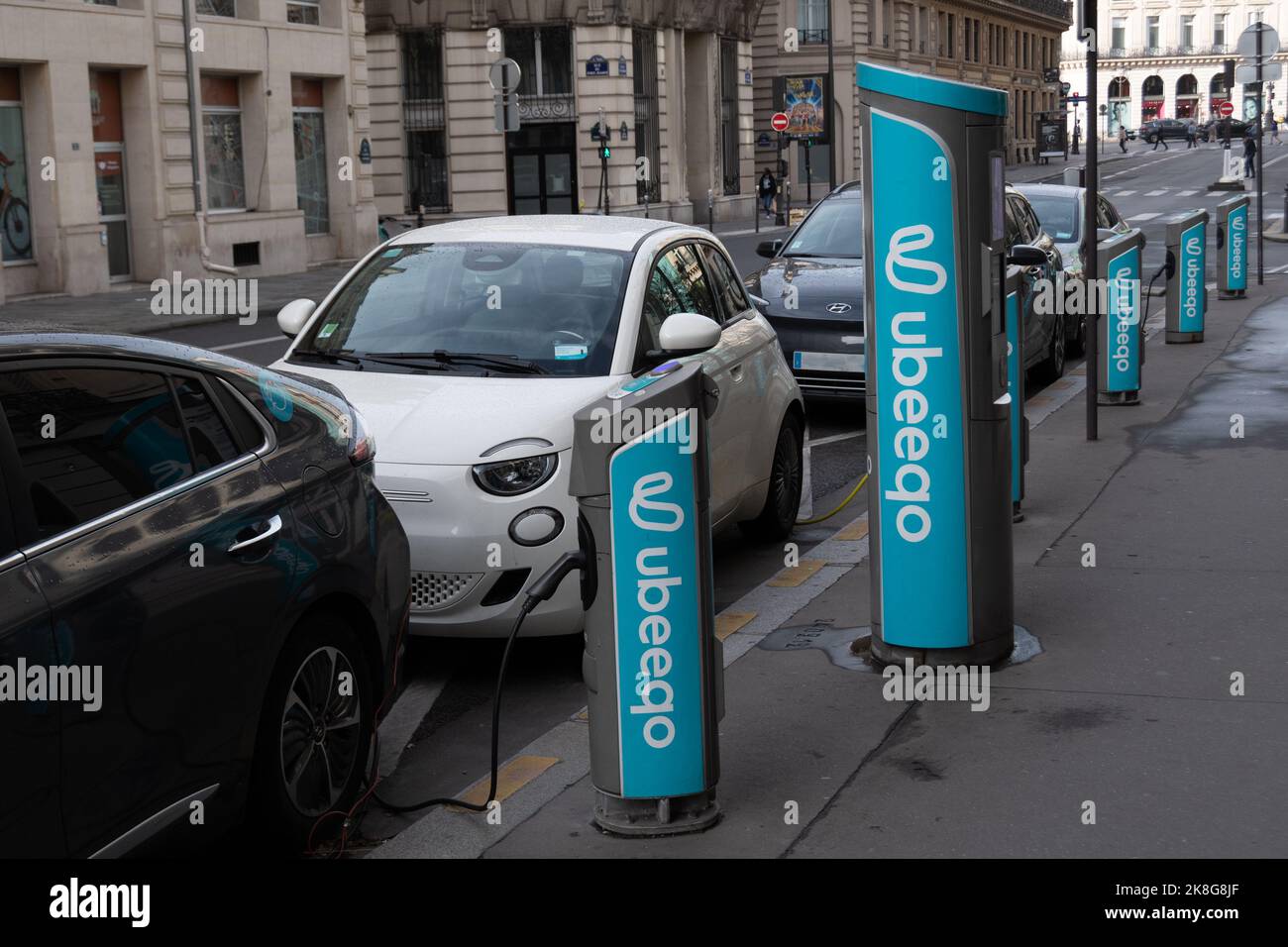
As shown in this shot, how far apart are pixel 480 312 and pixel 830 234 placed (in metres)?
6.81

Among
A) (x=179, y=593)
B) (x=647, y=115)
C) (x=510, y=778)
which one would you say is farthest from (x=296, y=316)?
(x=647, y=115)

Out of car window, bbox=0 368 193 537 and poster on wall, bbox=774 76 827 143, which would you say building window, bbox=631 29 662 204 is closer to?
poster on wall, bbox=774 76 827 143

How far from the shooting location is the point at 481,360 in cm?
682

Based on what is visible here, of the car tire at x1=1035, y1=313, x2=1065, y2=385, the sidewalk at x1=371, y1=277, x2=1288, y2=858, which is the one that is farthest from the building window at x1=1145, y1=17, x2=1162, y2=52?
the sidewalk at x1=371, y1=277, x2=1288, y2=858

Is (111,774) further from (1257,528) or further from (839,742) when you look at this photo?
(1257,528)

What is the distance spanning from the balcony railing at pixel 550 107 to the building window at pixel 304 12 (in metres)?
13.1

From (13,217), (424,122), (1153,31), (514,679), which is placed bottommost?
(514,679)

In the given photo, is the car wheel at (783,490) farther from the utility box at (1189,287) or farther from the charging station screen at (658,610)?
the utility box at (1189,287)

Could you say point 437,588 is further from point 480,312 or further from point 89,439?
point 89,439

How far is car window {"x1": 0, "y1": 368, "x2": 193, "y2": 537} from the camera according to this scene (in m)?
3.75

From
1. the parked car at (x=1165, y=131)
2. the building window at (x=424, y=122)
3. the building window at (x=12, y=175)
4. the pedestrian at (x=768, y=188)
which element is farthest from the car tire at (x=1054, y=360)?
the parked car at (x=1165, y=131)

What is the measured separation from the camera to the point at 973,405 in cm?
570
